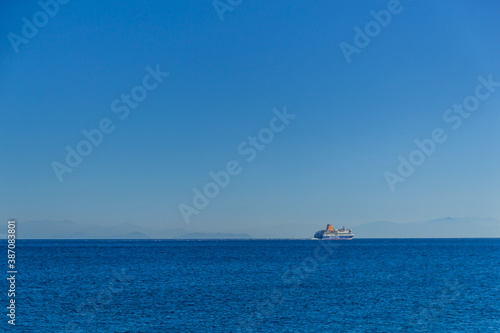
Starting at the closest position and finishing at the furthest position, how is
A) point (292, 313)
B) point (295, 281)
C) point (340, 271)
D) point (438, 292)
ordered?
1. point (292, 313)
2. point (438, 292)
3. point (295, 281)
4. point (340, 271)

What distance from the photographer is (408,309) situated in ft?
147

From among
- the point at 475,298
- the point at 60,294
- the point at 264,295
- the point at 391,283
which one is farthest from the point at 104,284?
the point at 475,298

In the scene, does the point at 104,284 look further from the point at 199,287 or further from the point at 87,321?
the point at 87,321

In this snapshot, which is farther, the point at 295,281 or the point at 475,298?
the point at 295,281

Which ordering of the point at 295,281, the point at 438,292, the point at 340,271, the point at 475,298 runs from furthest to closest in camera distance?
the point at 340,271, the point at 295,281, the point at 438,292, the point at 475,298

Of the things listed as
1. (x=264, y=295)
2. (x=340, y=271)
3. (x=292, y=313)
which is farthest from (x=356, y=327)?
(x=340, y=271)

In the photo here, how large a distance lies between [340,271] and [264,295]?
98.4ft

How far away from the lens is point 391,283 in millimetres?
63688

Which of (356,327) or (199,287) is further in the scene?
(199,287)

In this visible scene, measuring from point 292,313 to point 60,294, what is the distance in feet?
86.0

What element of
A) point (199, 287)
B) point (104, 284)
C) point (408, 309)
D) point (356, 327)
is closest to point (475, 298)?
point (408, 309)

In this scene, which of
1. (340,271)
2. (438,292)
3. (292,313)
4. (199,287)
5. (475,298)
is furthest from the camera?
(340,271)

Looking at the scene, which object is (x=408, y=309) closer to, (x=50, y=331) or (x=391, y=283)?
(x=391, y=283)

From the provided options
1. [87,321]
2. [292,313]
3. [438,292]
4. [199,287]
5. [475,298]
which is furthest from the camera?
[199,287]
